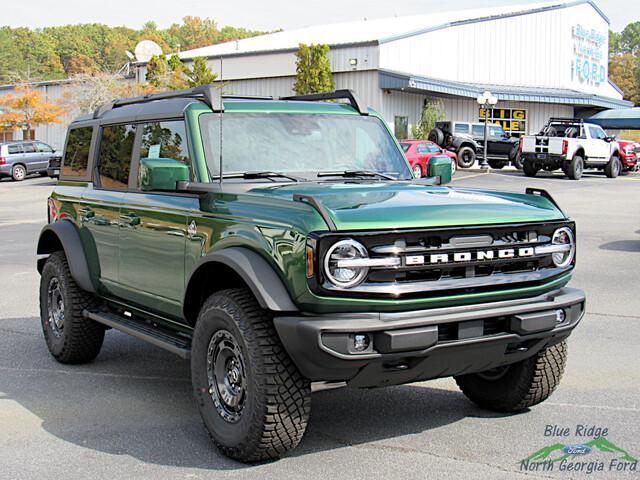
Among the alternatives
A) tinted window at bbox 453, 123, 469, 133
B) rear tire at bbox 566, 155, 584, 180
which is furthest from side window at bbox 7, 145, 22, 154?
→ rear tire at bbox 566, 155, 584, 180

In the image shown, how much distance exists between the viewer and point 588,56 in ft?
179

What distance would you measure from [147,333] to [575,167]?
1195 inches

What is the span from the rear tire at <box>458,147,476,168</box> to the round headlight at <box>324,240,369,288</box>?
35.7m

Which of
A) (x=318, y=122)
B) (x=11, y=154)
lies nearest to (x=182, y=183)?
(x=318, y=122)

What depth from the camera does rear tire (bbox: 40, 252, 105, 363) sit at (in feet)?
23.1

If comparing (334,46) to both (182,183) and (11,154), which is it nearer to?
(11,154)

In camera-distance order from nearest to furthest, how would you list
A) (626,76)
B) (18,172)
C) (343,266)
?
1. (343,266)
2. (18,172)
3. (626,76)

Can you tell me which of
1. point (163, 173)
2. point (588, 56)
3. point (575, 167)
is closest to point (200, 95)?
point (163, 173)

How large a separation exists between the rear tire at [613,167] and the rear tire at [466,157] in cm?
600

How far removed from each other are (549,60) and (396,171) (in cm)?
4717

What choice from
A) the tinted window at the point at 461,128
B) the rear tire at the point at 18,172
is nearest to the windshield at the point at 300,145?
the tinted window at the point at 461,128

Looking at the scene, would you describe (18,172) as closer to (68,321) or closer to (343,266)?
(68,321)

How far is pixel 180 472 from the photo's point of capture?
474 centimetres

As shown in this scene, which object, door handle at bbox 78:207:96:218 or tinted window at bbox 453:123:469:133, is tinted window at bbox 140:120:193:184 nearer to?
door handle at bbox 78:207:96:218
